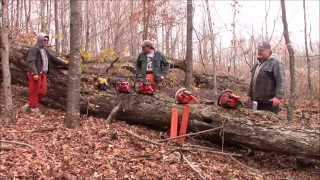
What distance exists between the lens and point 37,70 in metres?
9.48

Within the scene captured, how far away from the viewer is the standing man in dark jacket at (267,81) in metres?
7.90

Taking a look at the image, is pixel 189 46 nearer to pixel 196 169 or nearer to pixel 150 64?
pixel 150 64

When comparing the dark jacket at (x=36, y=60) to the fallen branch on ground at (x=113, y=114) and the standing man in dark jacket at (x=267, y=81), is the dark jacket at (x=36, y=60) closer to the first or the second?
the fallen branch on ground at (x=113, y=114)

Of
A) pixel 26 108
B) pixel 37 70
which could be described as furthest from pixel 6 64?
pixel 26 108

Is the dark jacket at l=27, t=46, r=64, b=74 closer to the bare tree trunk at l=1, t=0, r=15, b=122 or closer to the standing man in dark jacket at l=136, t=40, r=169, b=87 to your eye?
the bare tree trunk at l=1, t=0, r=15, b=122

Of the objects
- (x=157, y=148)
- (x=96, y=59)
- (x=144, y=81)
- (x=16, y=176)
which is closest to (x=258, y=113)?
(x=157, y=148)

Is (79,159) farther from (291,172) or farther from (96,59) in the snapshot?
(96,59)

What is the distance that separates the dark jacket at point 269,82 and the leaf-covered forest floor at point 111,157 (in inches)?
43.4

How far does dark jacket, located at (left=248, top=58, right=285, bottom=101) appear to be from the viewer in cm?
789

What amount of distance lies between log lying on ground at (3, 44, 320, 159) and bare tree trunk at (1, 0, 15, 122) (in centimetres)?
162

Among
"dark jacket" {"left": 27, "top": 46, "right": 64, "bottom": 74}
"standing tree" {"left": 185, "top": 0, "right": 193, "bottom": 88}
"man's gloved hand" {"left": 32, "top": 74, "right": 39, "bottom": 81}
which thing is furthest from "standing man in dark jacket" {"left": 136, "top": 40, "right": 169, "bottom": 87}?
"standing tree" {"left": 185, "top": 0, "right": 193, "bottom": 88}

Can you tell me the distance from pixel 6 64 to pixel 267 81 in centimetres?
480

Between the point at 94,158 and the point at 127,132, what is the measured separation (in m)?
1.49

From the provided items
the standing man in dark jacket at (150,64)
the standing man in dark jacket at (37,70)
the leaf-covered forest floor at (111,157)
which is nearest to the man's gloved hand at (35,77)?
the standing man in dark jacket at (37,70)
